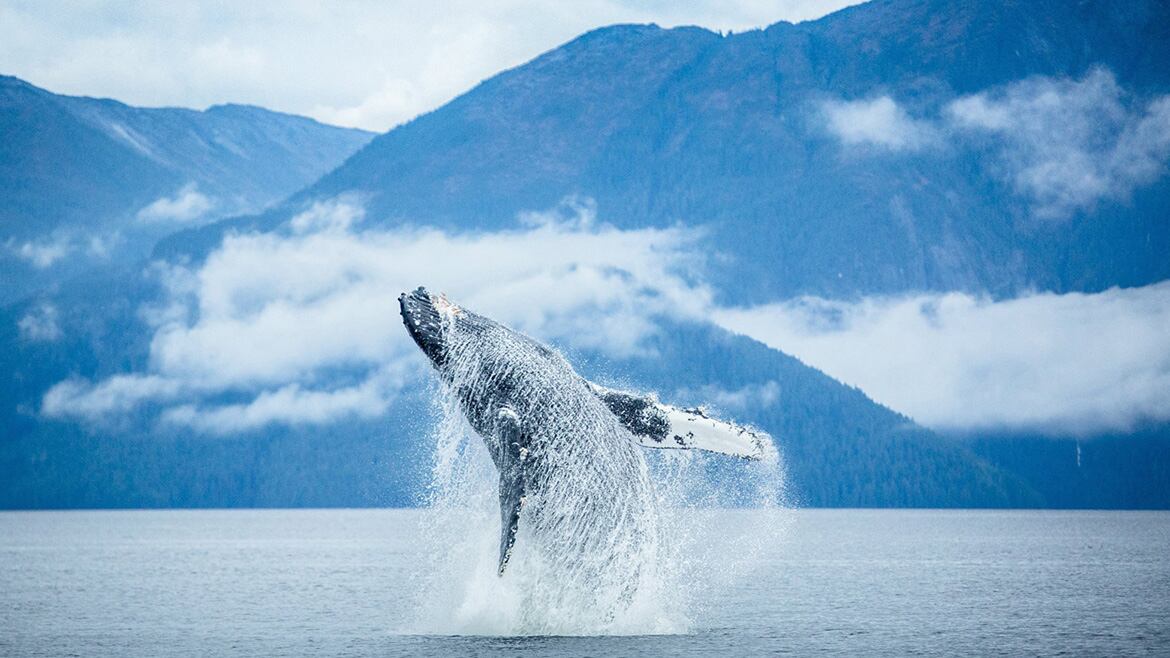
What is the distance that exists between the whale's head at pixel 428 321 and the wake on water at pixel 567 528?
174 millimetres

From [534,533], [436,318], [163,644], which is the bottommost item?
[163,644]

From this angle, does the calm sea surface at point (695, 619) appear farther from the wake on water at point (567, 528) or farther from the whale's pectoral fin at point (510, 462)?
the whale's pectoral fin at point (510, 462)

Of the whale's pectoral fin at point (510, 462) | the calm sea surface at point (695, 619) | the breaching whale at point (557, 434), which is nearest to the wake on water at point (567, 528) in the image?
the breaching whale at point (557, 434)

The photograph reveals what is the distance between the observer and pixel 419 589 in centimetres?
4684

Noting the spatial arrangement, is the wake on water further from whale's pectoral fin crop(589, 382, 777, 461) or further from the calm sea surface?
the calm sea surface

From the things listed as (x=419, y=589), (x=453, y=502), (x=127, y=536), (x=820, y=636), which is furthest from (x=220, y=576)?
(x=127, y=536)

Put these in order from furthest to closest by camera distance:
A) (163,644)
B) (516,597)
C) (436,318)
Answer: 1. (163,644)
2. (516,597)
3. (436,318)

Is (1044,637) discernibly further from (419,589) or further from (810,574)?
(810,574)

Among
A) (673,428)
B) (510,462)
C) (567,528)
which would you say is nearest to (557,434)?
(510,462)

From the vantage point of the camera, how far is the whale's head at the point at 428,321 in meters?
21.2

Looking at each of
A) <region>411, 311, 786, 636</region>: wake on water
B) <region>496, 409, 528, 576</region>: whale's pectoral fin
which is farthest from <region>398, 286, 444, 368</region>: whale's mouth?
<region>496, 409, 528, 576</region>: whale's pectoral fin

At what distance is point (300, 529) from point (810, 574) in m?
100

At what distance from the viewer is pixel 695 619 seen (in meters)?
32.9

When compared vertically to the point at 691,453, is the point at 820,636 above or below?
below
